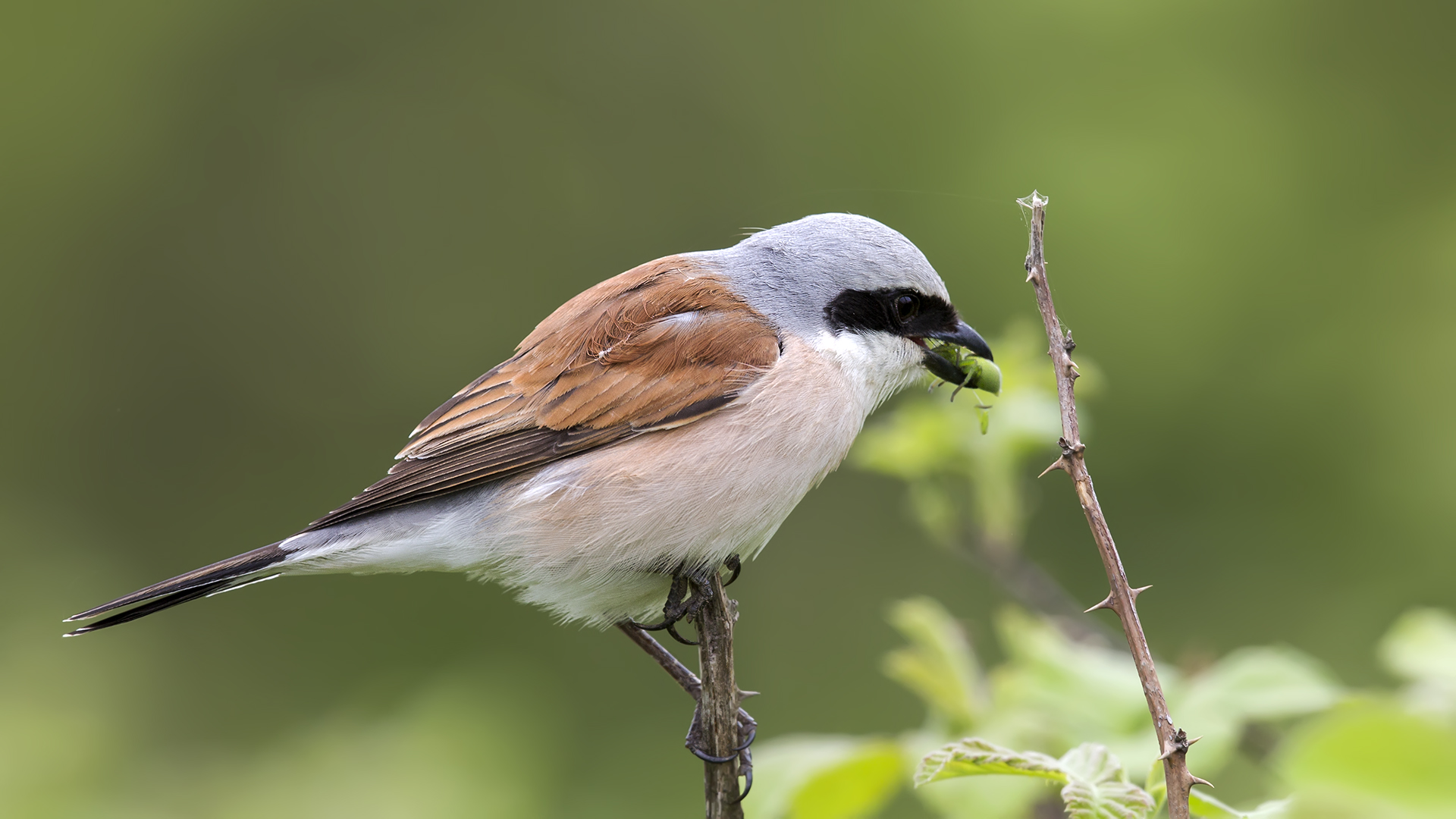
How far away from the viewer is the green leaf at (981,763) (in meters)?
1.24

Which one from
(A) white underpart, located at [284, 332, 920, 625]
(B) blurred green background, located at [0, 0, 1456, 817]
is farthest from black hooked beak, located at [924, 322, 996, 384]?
(B) blurred green background, located at [0, 0, 1456, 817]

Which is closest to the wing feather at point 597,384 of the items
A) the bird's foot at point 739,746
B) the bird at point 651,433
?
the bird at point 651,433

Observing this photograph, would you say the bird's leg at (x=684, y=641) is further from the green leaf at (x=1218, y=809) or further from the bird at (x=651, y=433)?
the green leaf at (x=1218, y=809)

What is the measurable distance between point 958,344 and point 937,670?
105 centimetres

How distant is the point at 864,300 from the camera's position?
2844 mm

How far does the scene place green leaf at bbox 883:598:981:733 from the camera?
1.97 m

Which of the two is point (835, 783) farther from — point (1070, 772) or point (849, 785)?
point (1070, 772)

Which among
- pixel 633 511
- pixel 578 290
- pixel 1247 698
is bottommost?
pixel 1247 698

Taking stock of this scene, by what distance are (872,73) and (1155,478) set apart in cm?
267

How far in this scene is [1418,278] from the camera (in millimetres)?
4566

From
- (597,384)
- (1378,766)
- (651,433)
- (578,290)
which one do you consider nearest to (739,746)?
(651,433)

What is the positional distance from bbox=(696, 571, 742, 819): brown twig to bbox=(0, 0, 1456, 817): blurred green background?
1.23 meters

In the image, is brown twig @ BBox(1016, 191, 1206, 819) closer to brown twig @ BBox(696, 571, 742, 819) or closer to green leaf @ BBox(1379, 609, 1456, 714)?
green leaf @ BBox(1379, 609, 1456, 714)

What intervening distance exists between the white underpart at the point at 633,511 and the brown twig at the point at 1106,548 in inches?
46.6
